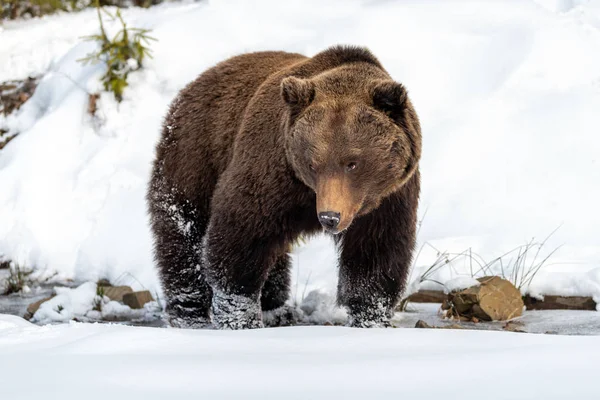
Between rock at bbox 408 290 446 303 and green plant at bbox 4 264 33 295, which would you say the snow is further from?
rock at bbox 408 290 446 303

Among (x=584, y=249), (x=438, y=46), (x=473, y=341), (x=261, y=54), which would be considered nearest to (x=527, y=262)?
(x=584, y=249)

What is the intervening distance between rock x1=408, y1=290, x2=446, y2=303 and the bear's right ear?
2.76 meters

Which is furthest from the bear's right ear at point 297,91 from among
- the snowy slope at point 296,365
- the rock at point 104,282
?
the rock at point 104,282

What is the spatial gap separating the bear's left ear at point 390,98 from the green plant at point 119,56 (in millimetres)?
6674

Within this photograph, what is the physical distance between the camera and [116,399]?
8.68ft

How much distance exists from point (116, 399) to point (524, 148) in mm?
6556

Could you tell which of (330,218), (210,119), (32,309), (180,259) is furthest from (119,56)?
(330,218)

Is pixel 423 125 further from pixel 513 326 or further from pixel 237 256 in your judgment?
pixel 237 256

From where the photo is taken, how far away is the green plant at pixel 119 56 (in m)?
10.5

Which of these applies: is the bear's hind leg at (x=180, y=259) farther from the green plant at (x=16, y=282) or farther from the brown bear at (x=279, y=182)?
the green plant at (x=16, y=282)

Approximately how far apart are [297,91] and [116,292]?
341 centimetres

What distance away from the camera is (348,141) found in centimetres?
420

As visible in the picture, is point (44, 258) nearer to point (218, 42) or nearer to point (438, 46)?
point (218, 42)

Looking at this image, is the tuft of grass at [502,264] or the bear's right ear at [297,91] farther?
the tuft of grass at [502,264]
